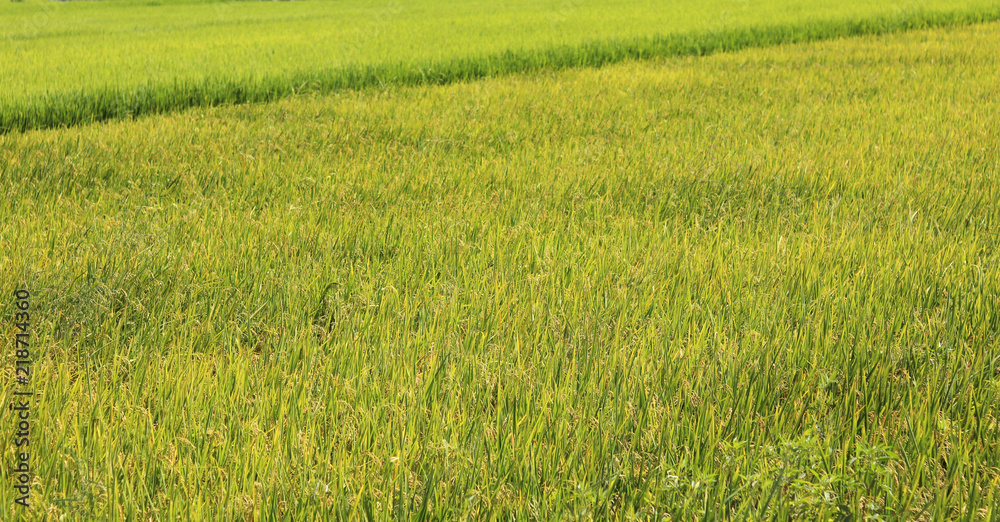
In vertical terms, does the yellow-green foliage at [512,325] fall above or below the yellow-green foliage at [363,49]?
below

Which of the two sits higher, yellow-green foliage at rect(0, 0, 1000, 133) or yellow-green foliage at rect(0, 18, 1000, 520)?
yellow-green foliage at rect(0, 0, 1000, 133)

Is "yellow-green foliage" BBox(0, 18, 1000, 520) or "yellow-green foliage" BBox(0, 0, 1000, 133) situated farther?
"yellow-green foliage" BBox(0, 0, 1000, 133)

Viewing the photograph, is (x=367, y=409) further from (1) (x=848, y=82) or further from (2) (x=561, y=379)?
(1) (x=848, y=82)

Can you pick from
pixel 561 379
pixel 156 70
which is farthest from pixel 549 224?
pixel 156 70

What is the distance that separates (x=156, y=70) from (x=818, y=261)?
21.9ft

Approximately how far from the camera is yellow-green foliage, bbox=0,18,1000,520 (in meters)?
1.41

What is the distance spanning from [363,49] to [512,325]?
7.46 metres

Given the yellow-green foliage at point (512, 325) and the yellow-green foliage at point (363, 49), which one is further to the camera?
the yellow-green foliage at point (363, 49)

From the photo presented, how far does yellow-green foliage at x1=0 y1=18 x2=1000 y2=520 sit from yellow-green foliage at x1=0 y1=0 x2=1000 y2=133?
1985mm

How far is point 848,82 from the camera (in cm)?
682

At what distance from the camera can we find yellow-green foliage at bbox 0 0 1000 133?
640cm

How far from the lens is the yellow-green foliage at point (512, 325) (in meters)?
1.41

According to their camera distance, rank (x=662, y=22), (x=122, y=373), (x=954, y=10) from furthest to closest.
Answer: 1. (x=954, y=10)
2. (x=662, y=22)
3. (x=122, y=373)

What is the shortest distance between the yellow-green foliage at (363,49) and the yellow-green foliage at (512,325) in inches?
78.2
